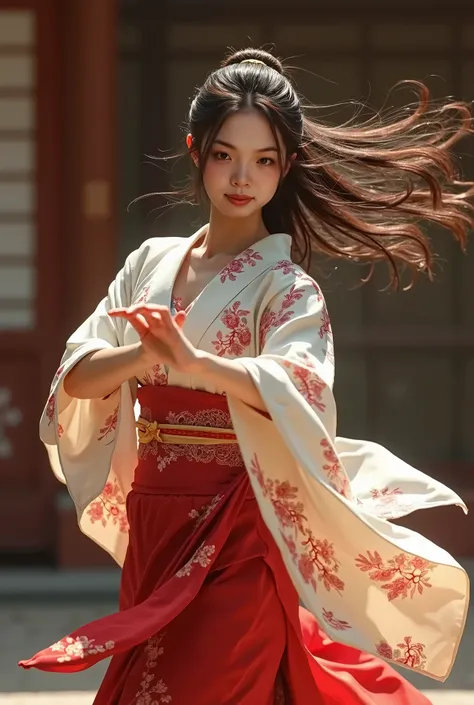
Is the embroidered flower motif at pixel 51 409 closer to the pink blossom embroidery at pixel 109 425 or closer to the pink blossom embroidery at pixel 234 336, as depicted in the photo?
the pink blossom embroidery at pixel 109 425

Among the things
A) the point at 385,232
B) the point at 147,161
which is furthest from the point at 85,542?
the point at 385,232

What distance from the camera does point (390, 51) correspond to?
6.97 metres

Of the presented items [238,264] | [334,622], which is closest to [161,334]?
[238,264]

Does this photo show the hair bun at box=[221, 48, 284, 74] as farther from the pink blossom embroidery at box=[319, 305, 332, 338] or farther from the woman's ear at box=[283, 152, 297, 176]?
the pink blossom embroidery at box=[319, 305, 332, 338]

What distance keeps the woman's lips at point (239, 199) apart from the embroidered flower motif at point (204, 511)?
2.05ft

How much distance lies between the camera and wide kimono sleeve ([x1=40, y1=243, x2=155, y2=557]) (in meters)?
3.15

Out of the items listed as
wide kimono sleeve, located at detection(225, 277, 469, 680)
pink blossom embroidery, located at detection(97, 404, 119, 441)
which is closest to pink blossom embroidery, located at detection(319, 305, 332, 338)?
wide kimono sleeve, located at detection(225, 277, 469, 680)

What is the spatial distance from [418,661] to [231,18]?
448cm

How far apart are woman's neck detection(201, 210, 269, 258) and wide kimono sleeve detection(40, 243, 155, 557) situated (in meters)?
0.19

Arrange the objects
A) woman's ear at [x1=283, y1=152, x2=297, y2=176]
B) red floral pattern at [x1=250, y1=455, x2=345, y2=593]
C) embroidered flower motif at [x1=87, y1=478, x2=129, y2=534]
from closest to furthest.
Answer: red floral pattern at [x1=250, y1=455, x2=345, y2=593]
woman's ear at [x1=283, y1=152, x2=297, y2=176]
embroidered flower motif at [x1=87, y1=478, x2=129, y2=534]

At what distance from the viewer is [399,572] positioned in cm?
301

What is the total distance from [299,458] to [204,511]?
365 millimetres

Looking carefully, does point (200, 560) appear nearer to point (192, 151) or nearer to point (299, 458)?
point (299, 458)

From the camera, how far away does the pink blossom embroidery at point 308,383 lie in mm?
2832
